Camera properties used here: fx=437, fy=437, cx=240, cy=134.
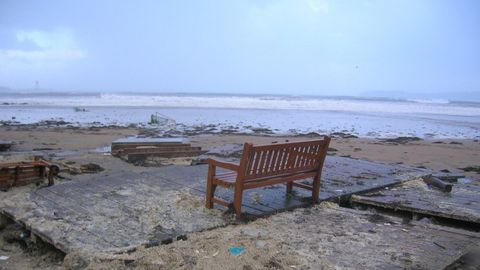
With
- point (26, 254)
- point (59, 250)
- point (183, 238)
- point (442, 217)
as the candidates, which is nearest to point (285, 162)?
point (183, 238)

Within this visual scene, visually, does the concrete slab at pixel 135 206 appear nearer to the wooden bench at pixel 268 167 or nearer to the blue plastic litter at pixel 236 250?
the wooden bench at pixel 268 167

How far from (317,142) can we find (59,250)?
3.54 m

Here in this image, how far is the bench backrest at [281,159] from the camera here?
17.7 ft

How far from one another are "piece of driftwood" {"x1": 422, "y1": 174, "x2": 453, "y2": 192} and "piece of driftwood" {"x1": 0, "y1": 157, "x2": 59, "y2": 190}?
691cm

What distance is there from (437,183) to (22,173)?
7.43 meters

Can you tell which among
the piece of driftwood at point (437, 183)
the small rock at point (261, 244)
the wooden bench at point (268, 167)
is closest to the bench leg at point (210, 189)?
the wooden bench at point (268, 167)

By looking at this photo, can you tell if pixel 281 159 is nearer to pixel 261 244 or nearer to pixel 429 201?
pixel 261 244

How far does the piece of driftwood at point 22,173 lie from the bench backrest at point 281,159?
156 inches

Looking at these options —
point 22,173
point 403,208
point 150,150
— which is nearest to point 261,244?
point 403,208

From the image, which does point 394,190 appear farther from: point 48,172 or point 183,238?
point 48,172

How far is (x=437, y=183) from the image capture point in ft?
26.7

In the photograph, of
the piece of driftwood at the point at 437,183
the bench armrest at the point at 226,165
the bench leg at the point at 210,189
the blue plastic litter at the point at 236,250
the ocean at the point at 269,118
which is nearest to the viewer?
the blue plastic litter at the point at 236,250

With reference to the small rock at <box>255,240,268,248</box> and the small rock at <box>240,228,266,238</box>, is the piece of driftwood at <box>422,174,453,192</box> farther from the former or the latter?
the small rock at <box>255,240,268,248</box>

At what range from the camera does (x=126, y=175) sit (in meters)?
7.88
